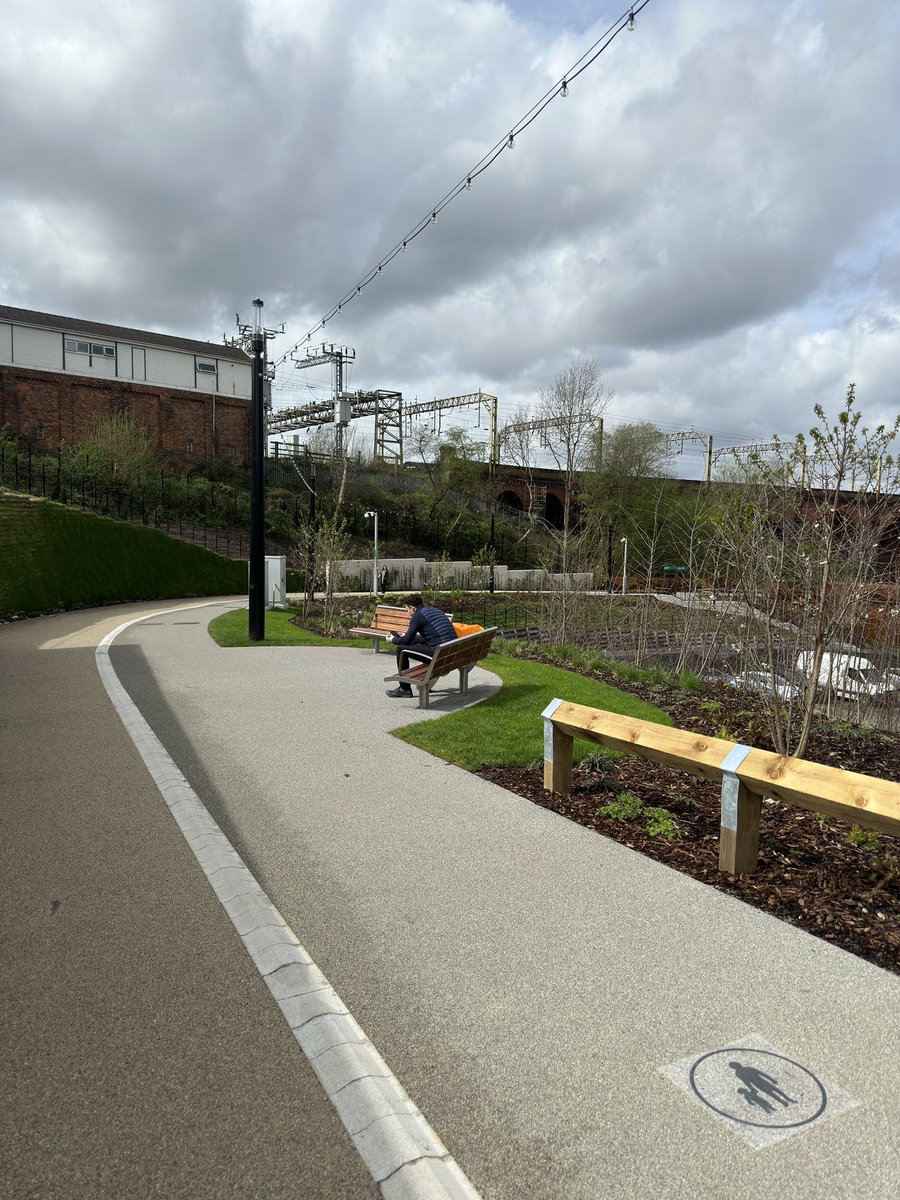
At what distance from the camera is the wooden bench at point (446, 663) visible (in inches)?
346

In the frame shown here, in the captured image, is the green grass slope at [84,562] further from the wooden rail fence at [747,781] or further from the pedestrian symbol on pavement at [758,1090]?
the pedestrian symbol on pavement at [758,1090]

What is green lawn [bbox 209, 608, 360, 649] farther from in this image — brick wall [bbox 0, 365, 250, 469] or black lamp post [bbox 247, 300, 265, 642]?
brick wall [bbox 0, 365, 250, 469]

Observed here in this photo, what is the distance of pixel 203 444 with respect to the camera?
4784 cm

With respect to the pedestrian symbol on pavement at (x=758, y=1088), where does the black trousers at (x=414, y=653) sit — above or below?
above

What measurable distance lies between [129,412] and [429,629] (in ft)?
133

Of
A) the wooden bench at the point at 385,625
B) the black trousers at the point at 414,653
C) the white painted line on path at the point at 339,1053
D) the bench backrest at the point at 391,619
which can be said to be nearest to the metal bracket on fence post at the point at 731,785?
the white painted line on path at the point at 339,1053

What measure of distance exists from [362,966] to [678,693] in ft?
25.6

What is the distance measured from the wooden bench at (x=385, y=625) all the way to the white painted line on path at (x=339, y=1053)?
320 inches


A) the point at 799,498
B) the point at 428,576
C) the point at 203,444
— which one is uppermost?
the point at 203,444

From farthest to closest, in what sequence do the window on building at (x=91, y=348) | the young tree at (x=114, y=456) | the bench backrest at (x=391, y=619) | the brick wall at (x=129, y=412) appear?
the window on building at (x=91, y=348)
the brick wall at (x=129, y=412)
the young tree at (x=114, y=456)
the bench backrest at (x=391, y=619)

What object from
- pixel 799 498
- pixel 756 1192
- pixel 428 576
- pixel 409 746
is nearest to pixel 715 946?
pixel 756 1192

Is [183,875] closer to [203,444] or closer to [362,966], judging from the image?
[362,966]

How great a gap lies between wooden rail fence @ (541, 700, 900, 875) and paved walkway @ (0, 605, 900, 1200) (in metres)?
0.42

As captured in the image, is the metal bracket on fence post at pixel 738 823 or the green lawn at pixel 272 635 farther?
the green lawn at pixel 272 635
